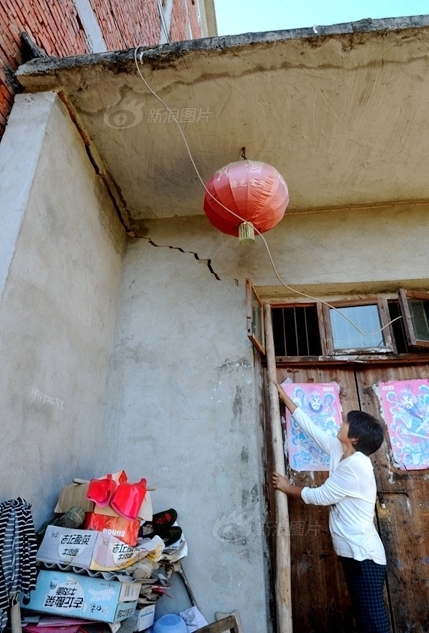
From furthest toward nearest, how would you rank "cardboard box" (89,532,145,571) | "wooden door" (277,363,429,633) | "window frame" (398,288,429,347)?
1. "window frame" (398,288,429,347)
2. "wooden door" (277,363,429,633)
3. "cardboard box" (89,532,145,571)

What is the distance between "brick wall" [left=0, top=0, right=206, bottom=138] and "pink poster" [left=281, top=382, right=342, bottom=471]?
2940mm

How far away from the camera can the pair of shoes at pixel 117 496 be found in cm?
248

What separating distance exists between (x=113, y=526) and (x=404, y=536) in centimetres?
207

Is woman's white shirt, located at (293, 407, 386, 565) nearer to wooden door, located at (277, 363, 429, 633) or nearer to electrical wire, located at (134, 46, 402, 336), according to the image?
wooden door, located at (277, 363, 429, 633)

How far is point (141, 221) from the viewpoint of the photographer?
432 centimetres

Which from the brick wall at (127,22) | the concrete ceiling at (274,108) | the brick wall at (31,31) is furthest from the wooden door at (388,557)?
the brick wall at (127,22)

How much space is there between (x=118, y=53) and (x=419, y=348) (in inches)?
127

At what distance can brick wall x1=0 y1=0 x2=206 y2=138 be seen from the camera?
2811 millimetres

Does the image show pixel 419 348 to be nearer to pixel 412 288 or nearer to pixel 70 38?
pixel 412 288

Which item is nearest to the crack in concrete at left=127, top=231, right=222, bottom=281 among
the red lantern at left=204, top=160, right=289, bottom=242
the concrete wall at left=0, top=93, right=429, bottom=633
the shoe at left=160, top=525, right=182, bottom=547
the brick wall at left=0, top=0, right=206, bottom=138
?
the concrete wall at left=0, top=93, right=429, bottom=633

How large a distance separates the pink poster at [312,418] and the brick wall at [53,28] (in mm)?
2940

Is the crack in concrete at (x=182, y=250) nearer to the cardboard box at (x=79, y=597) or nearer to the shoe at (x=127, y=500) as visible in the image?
the shoe at (x=127, y=500)

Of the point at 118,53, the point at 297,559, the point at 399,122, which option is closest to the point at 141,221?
the point at 118,53

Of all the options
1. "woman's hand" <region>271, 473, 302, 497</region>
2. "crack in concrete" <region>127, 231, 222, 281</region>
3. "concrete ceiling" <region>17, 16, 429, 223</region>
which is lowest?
"woman's hand" <region>271, 473, 302, 497</region>
